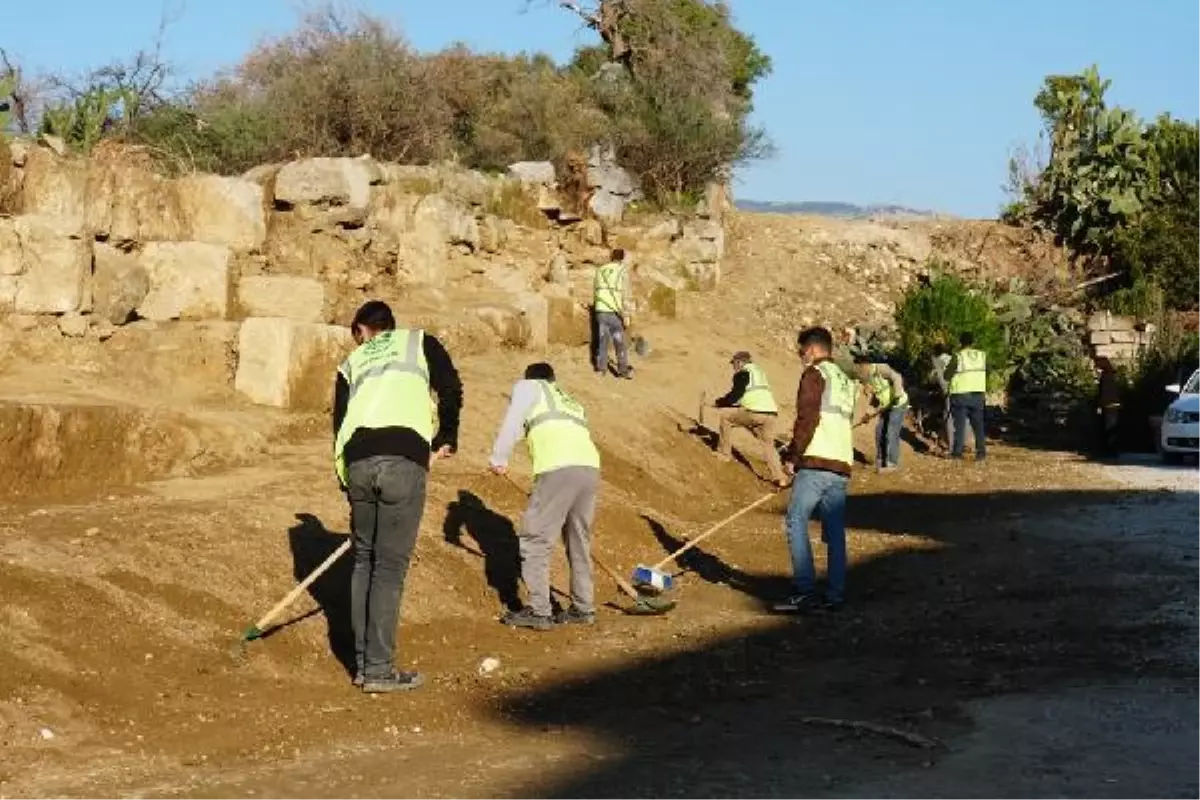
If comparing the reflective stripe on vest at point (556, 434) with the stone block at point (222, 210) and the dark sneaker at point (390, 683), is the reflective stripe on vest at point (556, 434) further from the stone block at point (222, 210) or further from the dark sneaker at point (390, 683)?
the stone block at point (222, 210)

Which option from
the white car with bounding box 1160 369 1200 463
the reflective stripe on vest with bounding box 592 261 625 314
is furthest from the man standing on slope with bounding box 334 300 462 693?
the white car with bounding box 1160 369 1200 463

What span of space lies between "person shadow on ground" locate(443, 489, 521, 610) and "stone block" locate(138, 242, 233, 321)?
3962 millimetres

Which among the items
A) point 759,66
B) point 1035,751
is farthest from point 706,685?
point 759,66

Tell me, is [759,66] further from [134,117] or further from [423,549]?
[423,549]

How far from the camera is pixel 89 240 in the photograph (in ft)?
49.3

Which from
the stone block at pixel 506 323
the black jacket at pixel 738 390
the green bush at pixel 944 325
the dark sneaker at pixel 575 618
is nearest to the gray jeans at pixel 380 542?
the dark sneaker at pixel 575 618

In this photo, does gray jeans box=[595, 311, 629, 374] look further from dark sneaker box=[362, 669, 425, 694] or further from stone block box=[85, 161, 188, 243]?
dark sneaker box=[362, 669, 425, 694]

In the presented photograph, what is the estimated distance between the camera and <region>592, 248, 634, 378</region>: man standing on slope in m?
21.0

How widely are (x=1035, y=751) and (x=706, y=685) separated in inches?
85.7

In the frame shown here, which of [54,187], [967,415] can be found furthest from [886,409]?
[54,187]

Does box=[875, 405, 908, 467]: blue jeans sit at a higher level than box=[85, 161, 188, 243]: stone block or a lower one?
lower

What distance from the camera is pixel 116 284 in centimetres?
1508

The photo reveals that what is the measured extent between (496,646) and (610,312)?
36.9ft

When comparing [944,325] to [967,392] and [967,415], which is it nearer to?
[967,415]
